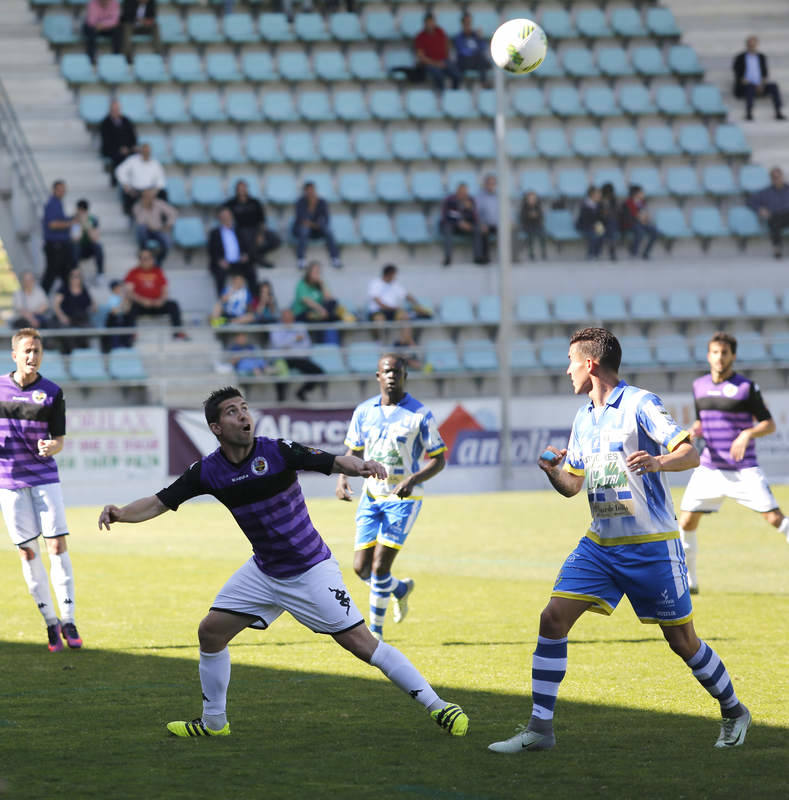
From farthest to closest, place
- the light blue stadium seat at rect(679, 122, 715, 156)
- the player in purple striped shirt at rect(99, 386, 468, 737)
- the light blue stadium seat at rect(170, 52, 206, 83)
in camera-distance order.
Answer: the light blue stadium seat at rect(679, 122, 715, 156) → the light blue stadium seat at rect(170, 52, 206, 83) → the player in purple striped shirt at rect(99, 386, 468, 737)

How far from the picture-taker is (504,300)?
25.1 m

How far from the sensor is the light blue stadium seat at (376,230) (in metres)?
28.3

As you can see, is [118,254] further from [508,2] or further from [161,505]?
[161,505]

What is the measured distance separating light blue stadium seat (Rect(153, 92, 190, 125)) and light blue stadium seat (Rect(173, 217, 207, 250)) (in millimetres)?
2709

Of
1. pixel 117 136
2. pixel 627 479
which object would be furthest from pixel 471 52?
pixel 627 479

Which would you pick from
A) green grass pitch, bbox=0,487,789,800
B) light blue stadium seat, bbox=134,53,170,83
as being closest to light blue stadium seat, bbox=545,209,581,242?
light blue stadium seat, bbox=134,53,170,83

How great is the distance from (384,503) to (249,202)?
53.0 feet

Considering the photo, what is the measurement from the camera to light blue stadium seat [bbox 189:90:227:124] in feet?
95.3

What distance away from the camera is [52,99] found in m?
29.0

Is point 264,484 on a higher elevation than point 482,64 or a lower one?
lower

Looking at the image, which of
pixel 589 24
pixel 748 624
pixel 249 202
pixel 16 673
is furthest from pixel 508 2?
pixel 16 673

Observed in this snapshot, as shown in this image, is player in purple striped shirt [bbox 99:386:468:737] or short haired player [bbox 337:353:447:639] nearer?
player in purple striped shirt [bbox 99:386:468:737]

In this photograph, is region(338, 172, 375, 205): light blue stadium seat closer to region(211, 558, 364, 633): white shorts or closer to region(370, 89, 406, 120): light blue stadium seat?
region(370, 89, 406, 120): light blue stadium seat

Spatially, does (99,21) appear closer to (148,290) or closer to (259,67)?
(259,67)
